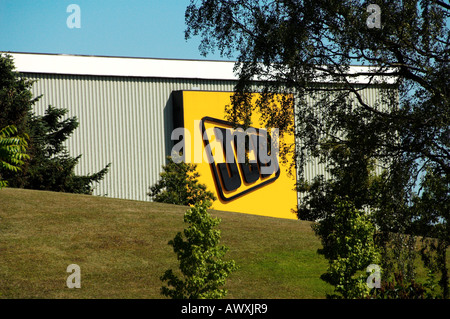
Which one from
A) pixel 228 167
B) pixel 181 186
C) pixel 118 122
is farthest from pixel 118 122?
pixel 228 167

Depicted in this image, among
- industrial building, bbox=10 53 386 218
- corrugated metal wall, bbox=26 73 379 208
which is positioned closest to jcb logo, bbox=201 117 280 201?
industrial building, bbox=10 53 386 218

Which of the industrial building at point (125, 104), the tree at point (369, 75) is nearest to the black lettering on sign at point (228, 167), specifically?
the industrial building at point (125, 104)

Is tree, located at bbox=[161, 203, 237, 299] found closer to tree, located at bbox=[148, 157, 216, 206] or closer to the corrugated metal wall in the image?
tree, located at bbox=[148, 157, 216, 206]

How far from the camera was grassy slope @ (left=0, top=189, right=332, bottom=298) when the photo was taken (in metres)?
18.6

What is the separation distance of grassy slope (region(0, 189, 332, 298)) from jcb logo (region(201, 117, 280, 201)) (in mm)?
12816

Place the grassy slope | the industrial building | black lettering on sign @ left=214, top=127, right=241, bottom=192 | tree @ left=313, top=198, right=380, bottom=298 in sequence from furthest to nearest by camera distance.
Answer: black lettering on sign @ left=214, top=127, right=241, bottom=192 → the industrial building → the grassy slope → tree @ left=313, top=198, right=380, bottom=298

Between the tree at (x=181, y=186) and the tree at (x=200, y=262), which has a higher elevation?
the tree at (x=181, y=186)

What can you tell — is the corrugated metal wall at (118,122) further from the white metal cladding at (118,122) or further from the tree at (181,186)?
the tree at (181,186)

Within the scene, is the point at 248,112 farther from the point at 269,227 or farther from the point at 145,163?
the point at 145,163

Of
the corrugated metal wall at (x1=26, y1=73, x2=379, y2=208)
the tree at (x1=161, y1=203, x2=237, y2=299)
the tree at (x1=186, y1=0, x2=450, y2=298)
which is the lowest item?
the tree at (x1=161, y1=203, x2=237, y2=299)

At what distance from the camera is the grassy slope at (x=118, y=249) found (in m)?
18.6

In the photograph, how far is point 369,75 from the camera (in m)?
16.9

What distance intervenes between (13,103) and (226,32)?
17.8m

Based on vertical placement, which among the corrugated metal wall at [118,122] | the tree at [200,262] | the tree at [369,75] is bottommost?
the tree at [200,262]
